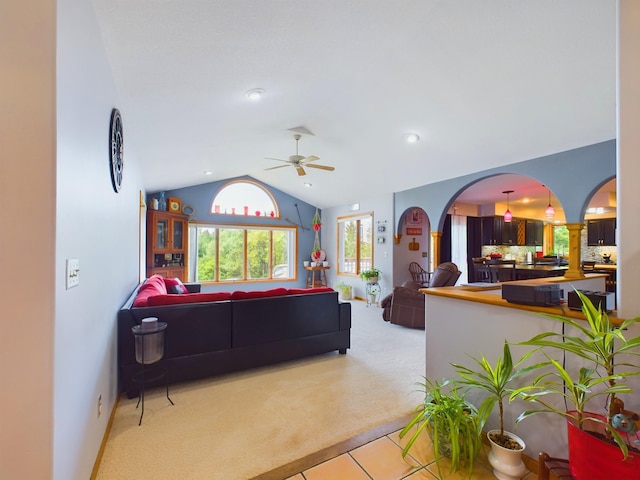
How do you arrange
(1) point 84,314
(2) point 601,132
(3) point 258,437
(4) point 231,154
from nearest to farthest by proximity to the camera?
(1) point 84,314, (3) point 258,437, (2) point 601,132, (4) point 231,154

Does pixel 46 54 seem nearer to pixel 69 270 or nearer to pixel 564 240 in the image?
pixel 69 270

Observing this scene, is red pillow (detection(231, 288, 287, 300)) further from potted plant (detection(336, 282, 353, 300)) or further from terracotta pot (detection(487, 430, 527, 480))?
potted plant (detection(336, 282, 353, 300))

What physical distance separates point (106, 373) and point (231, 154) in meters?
3.96

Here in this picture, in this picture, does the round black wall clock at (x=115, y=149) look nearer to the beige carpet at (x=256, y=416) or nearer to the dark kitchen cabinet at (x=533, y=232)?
the beige carpet at (x=256, y=416)

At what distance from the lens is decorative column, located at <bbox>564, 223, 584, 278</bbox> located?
12.3ft

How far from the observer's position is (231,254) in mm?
7680

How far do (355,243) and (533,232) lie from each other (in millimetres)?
A: 5671

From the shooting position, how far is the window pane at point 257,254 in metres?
7.89

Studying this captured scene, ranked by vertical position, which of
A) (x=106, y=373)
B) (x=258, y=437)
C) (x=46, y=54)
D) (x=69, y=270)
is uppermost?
(x=46, y=54)

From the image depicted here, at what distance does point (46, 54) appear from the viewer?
105cm

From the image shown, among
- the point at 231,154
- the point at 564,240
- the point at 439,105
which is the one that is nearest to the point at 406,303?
the point at 439,105

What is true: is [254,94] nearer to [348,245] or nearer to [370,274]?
[370,274]

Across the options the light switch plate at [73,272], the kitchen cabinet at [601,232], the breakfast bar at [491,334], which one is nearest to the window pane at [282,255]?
the breakfast bar at [491,334]

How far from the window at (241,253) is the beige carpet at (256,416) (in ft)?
15.5
